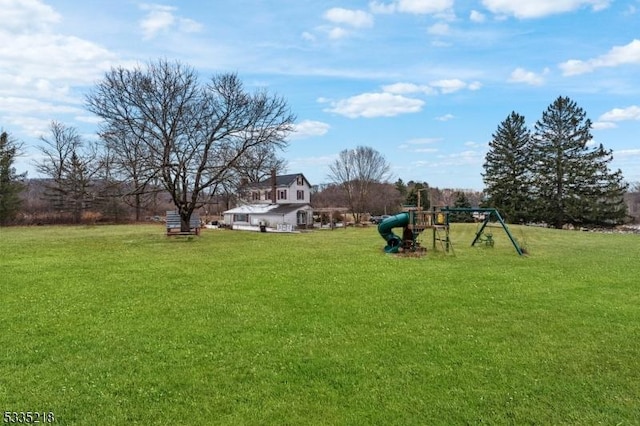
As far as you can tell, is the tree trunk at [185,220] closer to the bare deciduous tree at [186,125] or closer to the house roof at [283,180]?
the bare deciduous tree at [186,125]

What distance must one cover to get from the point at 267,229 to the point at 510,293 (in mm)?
29377

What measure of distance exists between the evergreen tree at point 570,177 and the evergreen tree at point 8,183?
52.5 metres

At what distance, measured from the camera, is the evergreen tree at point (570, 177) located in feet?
130

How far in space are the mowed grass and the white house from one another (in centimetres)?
2628

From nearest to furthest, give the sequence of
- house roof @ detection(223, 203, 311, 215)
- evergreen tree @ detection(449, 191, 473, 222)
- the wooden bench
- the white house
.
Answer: the wooden bench, the white house, house roof @ detection(223, 203, 311, 215), evergreen tree @ detection(449, 191, 473, 222)

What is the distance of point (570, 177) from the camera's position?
40719 mm

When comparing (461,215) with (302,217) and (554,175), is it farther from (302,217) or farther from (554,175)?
(302,217)

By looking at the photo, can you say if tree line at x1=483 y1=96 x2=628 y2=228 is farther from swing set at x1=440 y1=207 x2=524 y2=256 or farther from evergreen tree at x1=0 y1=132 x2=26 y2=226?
evergreen tree at x1=0 y1=132 x2=26 y2=226

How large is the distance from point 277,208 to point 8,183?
89.5 ft

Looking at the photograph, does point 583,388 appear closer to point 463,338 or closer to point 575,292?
point 463,338

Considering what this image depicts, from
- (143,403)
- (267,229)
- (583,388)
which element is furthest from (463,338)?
(267,229)

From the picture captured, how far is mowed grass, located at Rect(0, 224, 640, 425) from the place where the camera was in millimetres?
4273

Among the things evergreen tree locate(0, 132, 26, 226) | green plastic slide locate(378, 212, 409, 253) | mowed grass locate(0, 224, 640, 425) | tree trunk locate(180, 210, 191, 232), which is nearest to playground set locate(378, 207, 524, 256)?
green plastic slide locate(378, 212, 409, 253)

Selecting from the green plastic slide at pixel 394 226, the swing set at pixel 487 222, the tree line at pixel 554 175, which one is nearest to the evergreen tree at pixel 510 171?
the tree line at pixel 554 175
